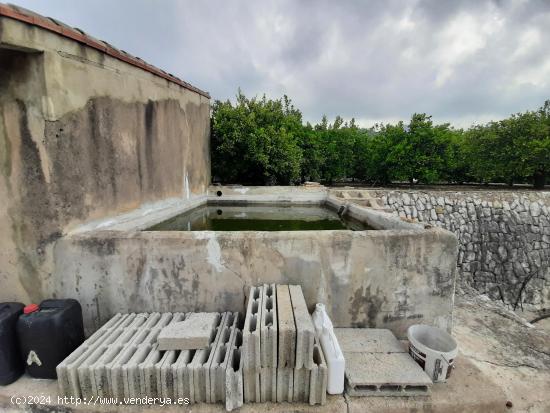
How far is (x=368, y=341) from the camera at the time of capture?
2691 mm

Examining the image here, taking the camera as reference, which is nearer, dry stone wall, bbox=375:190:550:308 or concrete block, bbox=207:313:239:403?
concrete block, bbox=207:313:239:403

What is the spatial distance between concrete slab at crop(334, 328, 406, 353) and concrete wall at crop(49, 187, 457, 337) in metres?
0.11

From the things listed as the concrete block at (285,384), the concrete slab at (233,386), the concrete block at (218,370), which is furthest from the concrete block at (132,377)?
the concrete block at (285,384)

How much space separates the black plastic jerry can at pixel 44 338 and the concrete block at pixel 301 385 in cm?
211

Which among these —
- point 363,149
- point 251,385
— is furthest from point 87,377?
point 363,149

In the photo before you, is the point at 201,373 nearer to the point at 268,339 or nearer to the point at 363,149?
the point at 268,339

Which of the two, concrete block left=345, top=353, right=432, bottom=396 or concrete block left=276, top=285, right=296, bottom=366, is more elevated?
concrete block left=276, top=285, right=296, bottom=366

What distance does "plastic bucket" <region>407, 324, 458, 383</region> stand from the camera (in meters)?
2.33

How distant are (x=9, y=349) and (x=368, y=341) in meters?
3.31

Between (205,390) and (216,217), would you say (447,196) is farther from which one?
(205,390)

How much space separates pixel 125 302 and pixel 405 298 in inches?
120

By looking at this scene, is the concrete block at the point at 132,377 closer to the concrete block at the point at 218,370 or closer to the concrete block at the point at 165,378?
the concrete block at the point at 165,378

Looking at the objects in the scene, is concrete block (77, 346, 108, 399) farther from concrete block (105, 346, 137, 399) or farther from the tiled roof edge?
the tiled roof edge

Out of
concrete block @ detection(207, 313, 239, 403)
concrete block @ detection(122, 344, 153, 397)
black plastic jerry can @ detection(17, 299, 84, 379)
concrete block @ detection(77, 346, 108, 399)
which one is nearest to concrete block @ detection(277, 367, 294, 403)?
concrete block @ detection(207, 313, 239, 403)
